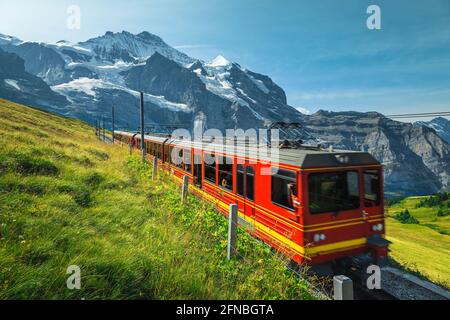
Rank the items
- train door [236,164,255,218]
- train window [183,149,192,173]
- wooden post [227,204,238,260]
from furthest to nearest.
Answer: train window [183,149,192,173] → train door [236,164,255,218] → wooden post [227,204,238,260]

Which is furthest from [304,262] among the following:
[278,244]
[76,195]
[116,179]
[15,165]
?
[15,165]

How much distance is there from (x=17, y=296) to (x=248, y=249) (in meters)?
4.66

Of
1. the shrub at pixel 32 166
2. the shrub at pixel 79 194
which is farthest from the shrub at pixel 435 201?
the shrub at pixel 32 166

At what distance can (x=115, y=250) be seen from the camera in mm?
4633

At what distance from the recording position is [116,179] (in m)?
11.0

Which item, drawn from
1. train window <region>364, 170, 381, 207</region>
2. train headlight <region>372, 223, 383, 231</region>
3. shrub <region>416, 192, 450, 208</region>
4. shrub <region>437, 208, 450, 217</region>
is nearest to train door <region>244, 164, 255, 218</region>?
train window <region>364, 170, 381, 207</region>

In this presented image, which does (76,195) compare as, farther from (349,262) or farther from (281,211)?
(349,262)

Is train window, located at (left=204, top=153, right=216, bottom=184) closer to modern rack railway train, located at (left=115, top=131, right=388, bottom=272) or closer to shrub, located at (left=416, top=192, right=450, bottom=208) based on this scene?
modern rack railway train, located at (left=115, top=131, right=388, bottom=272)

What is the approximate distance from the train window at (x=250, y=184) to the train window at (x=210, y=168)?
273 centimetres

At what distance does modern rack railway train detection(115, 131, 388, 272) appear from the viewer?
6.62 meters

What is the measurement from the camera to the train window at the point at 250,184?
8.67 metres

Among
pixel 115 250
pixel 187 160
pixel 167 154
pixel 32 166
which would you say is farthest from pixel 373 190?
pixel 167 154

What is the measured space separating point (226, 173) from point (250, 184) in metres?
1.85

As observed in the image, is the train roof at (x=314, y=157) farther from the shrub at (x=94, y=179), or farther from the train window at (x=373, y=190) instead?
the shrub at (x=94, y=179)
